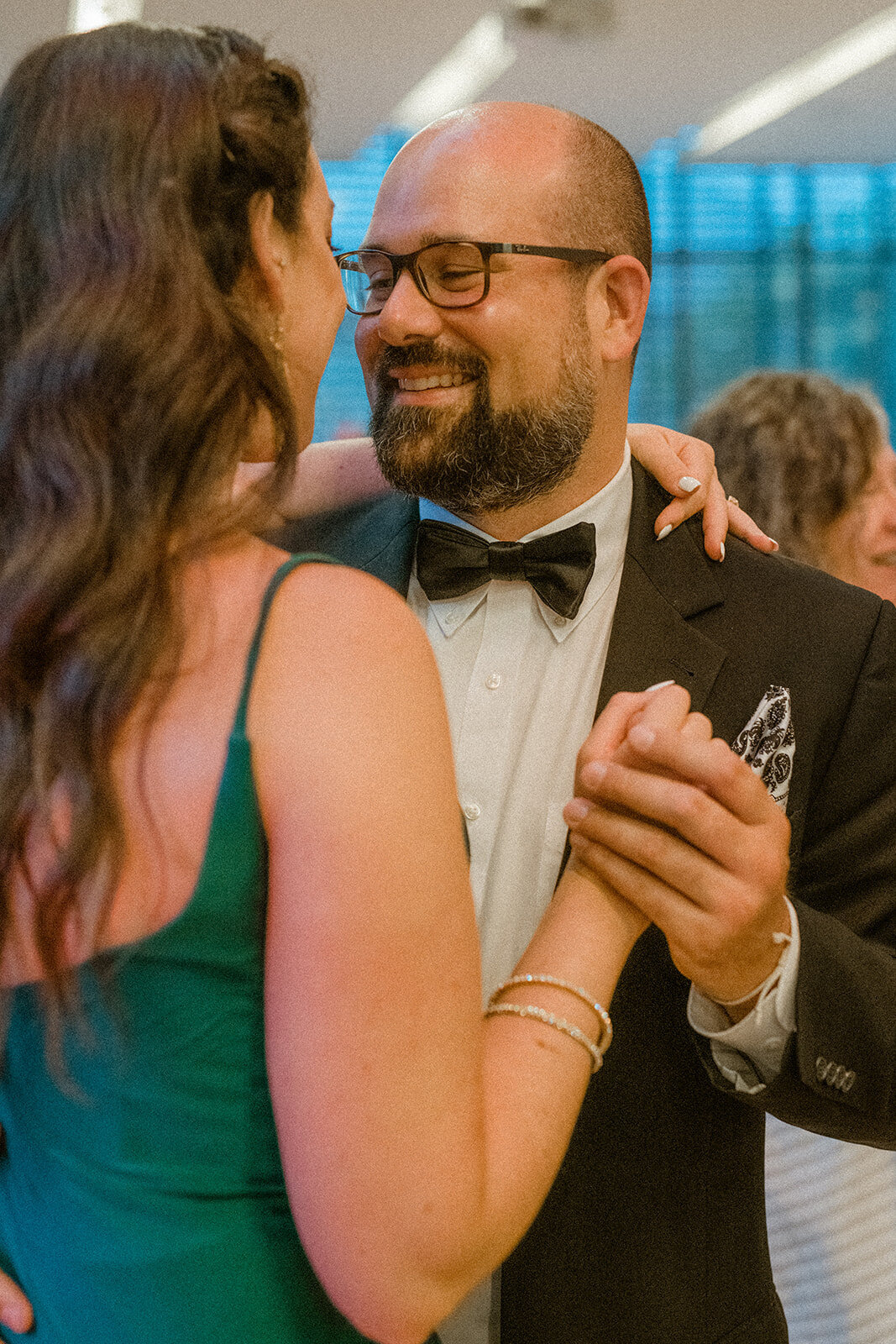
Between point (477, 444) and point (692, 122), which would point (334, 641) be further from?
point (692, 122)

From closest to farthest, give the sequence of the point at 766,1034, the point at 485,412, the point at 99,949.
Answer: the point at 99,949
the point at 766,1034
the point at 485,412

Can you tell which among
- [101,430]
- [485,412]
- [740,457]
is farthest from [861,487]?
[101,430]

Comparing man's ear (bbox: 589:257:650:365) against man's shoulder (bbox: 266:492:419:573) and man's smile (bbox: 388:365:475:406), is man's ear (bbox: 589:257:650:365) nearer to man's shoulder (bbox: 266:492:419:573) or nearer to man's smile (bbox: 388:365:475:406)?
man's smile (bbox: 388:365:475:406)

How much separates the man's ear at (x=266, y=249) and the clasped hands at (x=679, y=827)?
1.58 feet

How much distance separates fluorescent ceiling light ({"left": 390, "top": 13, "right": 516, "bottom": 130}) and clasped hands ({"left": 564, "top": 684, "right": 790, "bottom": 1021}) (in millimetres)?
5700

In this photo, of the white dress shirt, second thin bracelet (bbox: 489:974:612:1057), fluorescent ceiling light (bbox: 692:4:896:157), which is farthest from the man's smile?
fluorescent ceiling light (bbox: 692:4:896:157)

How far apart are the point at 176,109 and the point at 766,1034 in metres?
1.05

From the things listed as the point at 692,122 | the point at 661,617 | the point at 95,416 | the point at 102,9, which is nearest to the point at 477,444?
the point at 661,617

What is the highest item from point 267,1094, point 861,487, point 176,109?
point 176,109

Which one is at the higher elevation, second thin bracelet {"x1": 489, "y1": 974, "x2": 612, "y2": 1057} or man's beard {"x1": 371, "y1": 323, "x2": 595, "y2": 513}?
man's beard {"x1": 371, "y1": 323, "x2": 595, "y2": 513}

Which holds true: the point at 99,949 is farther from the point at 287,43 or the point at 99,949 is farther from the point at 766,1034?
the point at 287,43

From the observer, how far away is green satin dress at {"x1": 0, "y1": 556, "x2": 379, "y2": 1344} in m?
0.84

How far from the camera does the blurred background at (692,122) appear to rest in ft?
20.1

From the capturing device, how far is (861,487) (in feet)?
8.42
